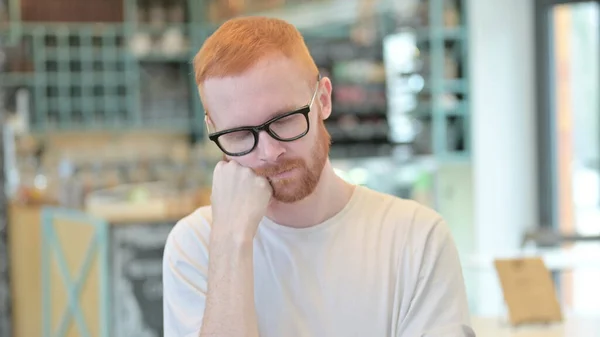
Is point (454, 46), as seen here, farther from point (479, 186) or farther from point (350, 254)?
point (350, 254)

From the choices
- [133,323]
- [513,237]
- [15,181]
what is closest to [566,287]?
[513,237]

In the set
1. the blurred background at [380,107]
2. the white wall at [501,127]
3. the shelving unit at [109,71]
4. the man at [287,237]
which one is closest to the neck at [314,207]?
the man at [287,237]

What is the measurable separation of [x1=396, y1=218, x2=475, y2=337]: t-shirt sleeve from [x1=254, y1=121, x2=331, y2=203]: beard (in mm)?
227

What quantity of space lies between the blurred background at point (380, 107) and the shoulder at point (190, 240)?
4.19 meters

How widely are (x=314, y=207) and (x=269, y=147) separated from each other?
18cm

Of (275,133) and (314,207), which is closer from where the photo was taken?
(275,133)

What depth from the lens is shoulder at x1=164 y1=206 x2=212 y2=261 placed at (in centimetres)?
161

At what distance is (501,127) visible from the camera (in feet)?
25.5

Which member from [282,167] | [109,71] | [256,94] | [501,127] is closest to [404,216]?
[282,167]

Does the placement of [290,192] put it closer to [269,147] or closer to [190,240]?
[269,147]

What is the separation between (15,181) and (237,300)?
6.44 metres

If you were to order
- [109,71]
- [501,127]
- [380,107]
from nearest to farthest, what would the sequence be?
[501,127] → [380,107] → [109,71]

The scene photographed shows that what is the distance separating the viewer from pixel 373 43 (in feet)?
27.4

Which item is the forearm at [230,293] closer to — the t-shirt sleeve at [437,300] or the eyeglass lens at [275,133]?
the eyeglass lens at [275,133]
